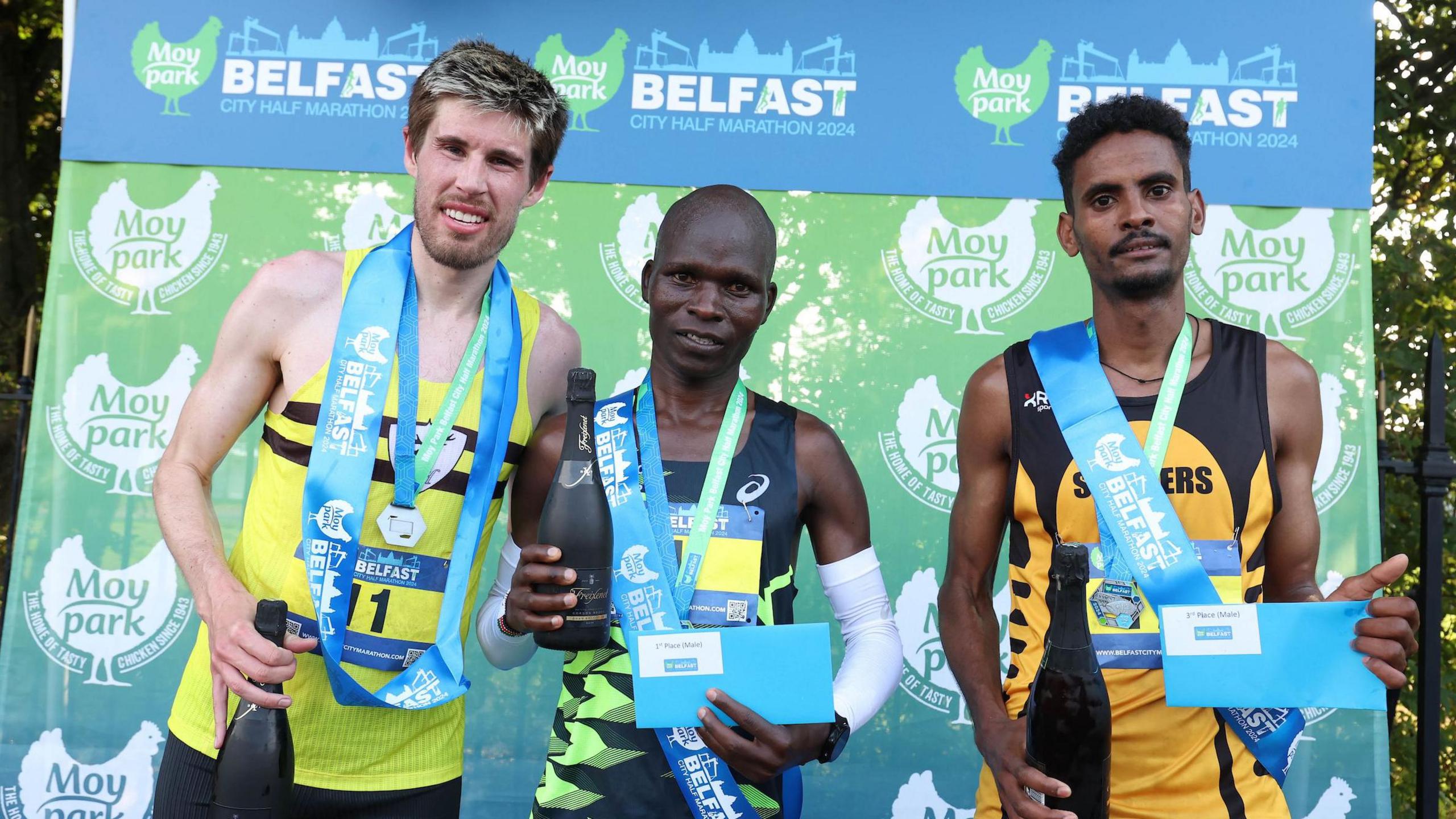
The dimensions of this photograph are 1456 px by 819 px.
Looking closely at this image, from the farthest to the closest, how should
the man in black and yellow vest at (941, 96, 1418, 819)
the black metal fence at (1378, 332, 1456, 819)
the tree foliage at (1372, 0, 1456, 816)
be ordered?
1. the tree foliage at (1372, 0, 1456, 816)
2. the black metal fence at (1378, 332, 1456, 819)
3. the man in black and yellow vest at (941, 96, 1418, 819)

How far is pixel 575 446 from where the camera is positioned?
2.00m

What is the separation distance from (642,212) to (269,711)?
2.61 m

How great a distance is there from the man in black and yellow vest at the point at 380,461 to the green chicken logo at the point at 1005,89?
2.12m

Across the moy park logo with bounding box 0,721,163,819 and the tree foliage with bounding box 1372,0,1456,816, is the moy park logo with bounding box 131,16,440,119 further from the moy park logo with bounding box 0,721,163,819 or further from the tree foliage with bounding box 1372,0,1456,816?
the tree foliage with bounding box 1372,0,1456,816

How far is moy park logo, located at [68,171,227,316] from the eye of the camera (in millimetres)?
4090

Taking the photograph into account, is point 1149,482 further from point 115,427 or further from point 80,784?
point 80,784

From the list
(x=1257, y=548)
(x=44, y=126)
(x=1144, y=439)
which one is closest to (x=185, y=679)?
(x=1144, y=439)

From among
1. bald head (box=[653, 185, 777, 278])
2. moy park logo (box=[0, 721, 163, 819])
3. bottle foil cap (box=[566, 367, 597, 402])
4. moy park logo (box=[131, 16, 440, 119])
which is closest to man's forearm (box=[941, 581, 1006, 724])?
bald head (box=[653, 185, 777, 278])

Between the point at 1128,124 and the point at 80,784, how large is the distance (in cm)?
404

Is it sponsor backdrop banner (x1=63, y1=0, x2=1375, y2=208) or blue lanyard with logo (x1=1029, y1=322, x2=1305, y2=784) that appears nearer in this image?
blue lanyard with logo (x1=1029, y1=322, x2=1305, y2=784)

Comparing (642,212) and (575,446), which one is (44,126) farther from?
(575,446)

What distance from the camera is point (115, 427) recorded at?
13.3 ft

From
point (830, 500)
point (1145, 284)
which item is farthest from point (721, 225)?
point (1145, 284)

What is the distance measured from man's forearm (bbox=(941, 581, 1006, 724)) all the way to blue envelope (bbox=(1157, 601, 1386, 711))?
16.9 inches
